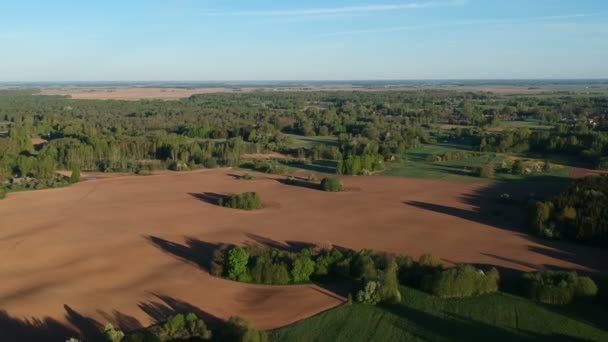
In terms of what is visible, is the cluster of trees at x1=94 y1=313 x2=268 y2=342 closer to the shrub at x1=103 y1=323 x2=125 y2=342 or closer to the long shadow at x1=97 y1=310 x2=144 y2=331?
the shrub at x1=103 y1=323 x2=125 y2=342

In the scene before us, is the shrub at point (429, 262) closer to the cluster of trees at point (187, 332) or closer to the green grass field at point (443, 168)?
the cluster of trees at point (187, 332)

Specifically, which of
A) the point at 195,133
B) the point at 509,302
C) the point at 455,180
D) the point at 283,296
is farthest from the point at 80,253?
the point at 195,133

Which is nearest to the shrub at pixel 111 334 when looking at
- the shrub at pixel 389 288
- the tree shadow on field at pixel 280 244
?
the shrub at pixel 389 288

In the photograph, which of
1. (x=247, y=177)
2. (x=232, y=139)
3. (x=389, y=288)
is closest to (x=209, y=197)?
(x=247, y=177)

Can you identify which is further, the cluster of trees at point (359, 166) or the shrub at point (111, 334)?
the cluster of trees at point (359, 166)

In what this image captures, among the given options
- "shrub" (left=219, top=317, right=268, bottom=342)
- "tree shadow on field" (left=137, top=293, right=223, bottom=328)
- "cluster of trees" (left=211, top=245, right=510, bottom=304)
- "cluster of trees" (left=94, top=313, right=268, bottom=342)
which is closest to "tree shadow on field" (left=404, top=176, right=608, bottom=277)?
"cluster of trees" (left=211, top=245, right=510, bottom=304)

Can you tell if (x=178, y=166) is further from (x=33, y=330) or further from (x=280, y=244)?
(x=33, y=330)

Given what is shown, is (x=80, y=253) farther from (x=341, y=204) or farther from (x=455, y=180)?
(x=455, y=180)
